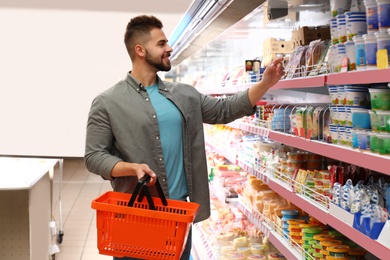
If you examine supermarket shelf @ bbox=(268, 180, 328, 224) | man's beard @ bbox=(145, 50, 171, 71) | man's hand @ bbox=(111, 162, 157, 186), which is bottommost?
supermarket shelf @ bbox=(268, 180, 328, 224)

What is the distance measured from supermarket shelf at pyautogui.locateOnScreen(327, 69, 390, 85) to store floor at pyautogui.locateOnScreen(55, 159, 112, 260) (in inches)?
161

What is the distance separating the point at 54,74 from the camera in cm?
1265

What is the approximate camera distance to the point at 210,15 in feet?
14.3

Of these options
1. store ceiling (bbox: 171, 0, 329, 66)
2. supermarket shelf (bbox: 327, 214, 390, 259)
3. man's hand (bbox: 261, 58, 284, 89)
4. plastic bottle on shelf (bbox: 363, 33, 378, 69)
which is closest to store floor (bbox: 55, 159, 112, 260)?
store ceiling (bbox: 171, 0, 329, 66)

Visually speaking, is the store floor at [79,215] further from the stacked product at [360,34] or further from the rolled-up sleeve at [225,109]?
the stacked product at [360,34]

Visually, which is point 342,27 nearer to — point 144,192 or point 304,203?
point 304,203

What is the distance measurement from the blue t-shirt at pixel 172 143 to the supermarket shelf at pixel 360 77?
81 cm

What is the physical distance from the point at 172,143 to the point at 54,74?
10.4m

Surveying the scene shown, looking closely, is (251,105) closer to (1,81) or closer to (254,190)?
(254,190)

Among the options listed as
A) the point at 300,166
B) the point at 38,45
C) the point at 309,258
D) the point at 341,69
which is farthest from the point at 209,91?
the point at 38,45

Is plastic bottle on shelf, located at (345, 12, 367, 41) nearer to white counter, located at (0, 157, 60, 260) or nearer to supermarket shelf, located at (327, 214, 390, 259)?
supermarket shelf, located at (327, 214, 390, 259)

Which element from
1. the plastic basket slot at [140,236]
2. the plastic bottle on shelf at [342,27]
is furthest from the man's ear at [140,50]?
the plastic bottle on shelf at [342,27]

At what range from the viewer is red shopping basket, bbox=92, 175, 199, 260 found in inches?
90.5

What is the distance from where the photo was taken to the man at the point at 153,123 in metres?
2.73
